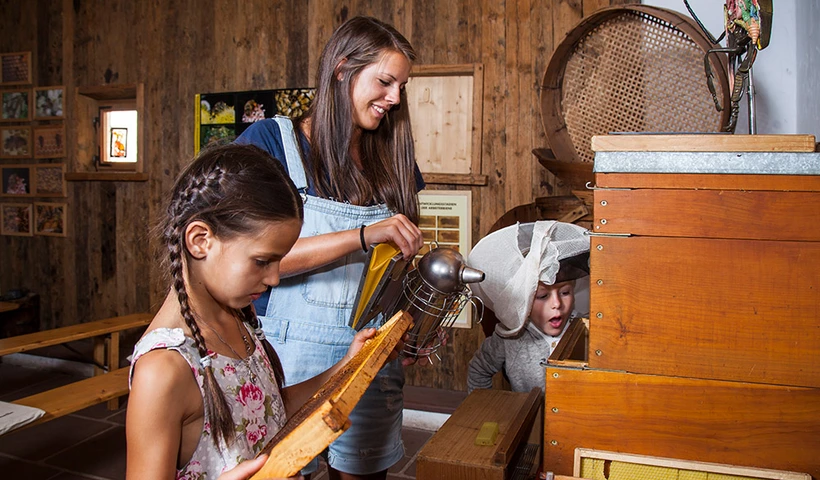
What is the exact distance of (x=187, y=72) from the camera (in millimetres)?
5309

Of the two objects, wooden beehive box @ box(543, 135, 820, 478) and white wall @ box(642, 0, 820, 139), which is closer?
wooden beehive box @ box(543, 135, 820, 478)

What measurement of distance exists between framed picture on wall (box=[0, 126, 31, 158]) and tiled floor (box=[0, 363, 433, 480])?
2343mm

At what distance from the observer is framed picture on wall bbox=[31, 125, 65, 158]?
19.3 feet

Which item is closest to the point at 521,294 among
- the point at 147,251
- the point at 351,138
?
the point at 351,138

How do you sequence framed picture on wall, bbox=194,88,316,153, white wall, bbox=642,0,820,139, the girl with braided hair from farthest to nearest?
framed picture on wall, bbox=194,88,316,153 → white wall, bbox=642,0,820,139 → the girl with braided hair

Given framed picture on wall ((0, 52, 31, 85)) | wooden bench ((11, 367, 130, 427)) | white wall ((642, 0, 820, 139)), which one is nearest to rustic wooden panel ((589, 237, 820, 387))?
white wall ((642, 0, 820, 139))

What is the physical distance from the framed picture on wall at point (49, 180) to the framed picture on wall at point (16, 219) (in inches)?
8.0

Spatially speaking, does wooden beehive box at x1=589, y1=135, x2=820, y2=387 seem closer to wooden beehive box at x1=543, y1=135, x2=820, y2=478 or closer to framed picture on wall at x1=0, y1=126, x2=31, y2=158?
wooden beehive box at x1=543, y1=135, x2=820, y2=478

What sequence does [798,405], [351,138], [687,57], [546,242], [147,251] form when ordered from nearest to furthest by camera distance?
[798,405], [351,138], [546,242], [687,57], [147,251]

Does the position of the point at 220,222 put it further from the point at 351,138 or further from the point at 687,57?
the point at 687,57

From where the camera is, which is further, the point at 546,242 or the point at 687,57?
the point at 687,57

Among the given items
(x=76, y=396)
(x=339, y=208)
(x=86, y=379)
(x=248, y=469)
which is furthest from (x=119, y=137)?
(x=248, y=469)

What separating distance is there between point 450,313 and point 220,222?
0.89 m

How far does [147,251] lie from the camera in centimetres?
557
